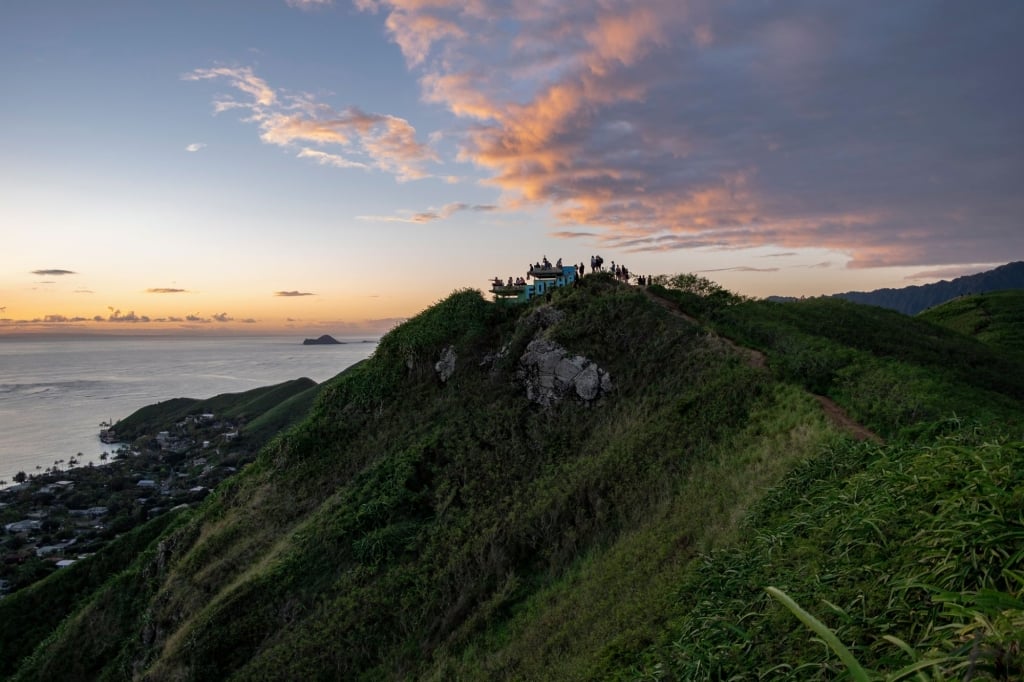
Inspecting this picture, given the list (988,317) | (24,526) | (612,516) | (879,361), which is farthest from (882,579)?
(24,526)

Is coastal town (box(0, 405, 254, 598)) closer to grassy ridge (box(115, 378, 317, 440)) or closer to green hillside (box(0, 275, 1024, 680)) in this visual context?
grassy ridge (box(115, 378, 317, 440))

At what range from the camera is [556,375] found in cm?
2233

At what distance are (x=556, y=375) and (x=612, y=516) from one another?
820 centimetres

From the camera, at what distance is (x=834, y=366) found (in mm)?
17234

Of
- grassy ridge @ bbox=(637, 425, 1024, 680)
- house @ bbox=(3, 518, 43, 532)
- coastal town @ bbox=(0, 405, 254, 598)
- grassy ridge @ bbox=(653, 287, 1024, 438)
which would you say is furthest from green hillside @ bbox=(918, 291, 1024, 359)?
house @ bbox=(3, 518, 43, 532)

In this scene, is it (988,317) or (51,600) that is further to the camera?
(988,317)

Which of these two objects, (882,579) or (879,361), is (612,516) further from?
(879,361)

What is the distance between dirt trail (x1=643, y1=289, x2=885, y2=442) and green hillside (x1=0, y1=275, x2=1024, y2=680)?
13 cm

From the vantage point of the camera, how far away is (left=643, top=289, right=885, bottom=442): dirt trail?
12.7 metres

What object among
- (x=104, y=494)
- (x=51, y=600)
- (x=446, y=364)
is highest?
(x=446, y=364)

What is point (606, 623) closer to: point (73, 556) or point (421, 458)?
point (421, 458)

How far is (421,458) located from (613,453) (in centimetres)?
862

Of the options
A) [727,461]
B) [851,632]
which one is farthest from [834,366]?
[851,632]

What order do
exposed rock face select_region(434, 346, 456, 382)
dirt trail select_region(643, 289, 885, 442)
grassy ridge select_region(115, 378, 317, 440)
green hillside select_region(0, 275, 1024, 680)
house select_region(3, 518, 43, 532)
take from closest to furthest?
green hillside select_region(0, 275, 1024, 680) < dirt trail select_region(643, 289, 885, 442) < exposed rock face select_region(434, 346, 456, 382) < house select_region(3, 518, 43, 532) < grassy ridge select_region(115, 378, 317, 440)
